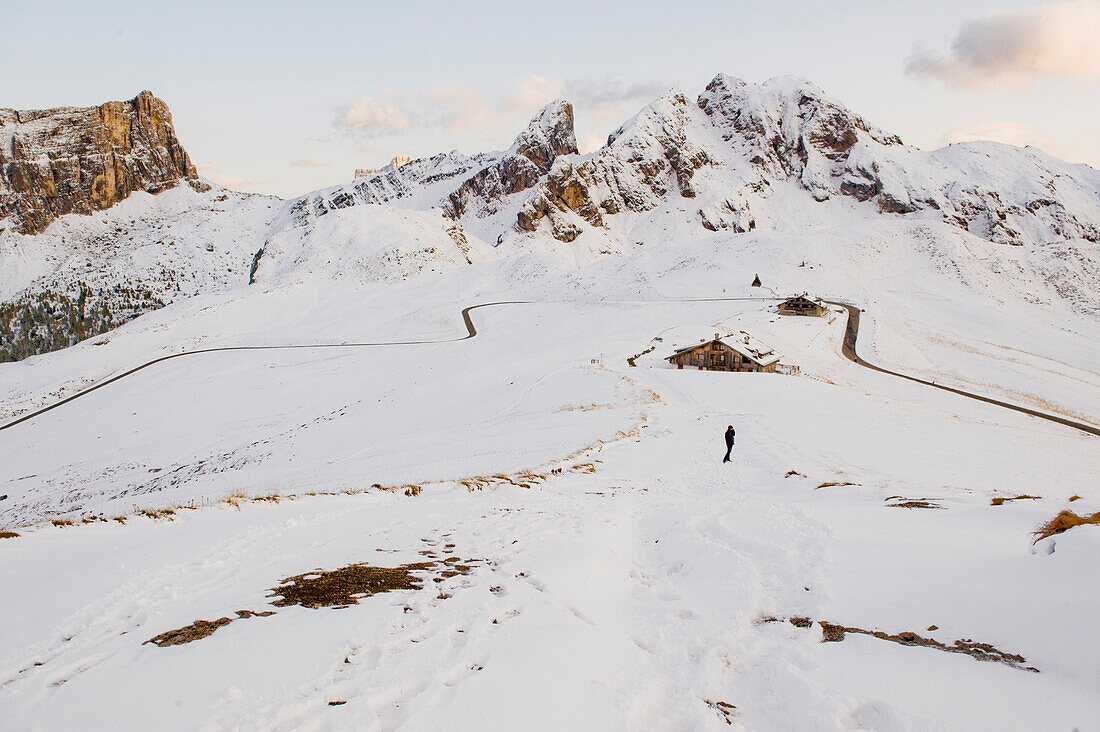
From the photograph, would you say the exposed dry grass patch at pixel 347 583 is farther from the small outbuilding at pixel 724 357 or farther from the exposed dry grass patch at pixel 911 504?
the small outbuilding at pixel 724 357

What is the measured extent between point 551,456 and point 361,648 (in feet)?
47.2

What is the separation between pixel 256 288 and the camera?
90.8 metres

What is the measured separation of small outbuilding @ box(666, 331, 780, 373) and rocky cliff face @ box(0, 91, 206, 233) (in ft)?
660

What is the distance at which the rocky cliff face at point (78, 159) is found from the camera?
16500 cm

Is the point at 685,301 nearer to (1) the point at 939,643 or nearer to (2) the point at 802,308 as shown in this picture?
(2) the point at 802,308

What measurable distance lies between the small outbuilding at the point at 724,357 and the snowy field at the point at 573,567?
35.6ft

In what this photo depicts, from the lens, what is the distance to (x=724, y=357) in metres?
46.7

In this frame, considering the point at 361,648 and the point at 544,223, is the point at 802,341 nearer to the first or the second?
the point at 361,648

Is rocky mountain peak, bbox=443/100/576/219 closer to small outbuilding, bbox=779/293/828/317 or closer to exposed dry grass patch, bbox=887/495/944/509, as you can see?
small outbuilding, bbox=779/293/828/317

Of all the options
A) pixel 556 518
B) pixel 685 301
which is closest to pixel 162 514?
pixel 556 518

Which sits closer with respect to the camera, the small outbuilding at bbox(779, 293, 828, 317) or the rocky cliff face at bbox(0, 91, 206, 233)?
the small outbuilding at bbox(779, 293, 828, 317)

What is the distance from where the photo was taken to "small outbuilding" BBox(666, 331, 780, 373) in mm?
45812

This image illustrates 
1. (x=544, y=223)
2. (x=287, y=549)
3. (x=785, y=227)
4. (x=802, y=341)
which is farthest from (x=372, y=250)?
(x=785, y=227)

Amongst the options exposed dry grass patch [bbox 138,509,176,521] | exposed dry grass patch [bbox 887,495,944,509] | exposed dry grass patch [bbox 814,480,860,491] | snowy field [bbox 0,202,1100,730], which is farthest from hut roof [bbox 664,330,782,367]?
exposed dry grass patch [bbox 138,509,176,521]
